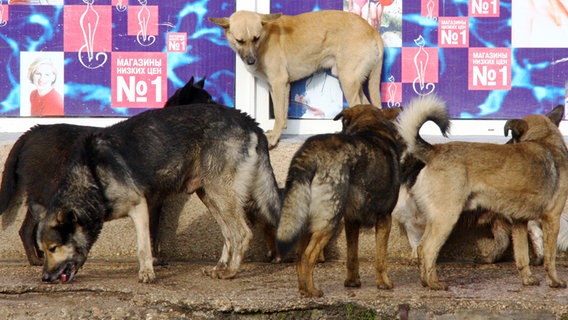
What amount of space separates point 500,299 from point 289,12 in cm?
410

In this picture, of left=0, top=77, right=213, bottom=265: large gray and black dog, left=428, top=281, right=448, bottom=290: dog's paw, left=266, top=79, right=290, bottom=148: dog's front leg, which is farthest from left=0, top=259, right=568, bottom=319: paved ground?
left=266, top=79, right=290, bottom=148: dog's front leg

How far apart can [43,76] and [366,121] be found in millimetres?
3954

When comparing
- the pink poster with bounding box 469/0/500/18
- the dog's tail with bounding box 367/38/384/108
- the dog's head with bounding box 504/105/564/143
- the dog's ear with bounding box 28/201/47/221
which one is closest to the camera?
the dog's head with bounding box 504/105/564/143

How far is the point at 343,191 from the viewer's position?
6.63 meters

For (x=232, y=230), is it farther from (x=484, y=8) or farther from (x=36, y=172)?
(x=484, y=8)

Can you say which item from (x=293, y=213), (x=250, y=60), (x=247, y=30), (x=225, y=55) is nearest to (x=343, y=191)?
(x=293, y=213)

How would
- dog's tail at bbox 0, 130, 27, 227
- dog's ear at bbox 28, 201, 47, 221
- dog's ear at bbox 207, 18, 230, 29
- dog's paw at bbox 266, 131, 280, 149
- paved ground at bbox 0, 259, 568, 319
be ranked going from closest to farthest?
1. paved ground at bbox 0, 259, 568, 319
2. dog's ear at bbox 28, 201, 47, 221
3. dog's tail at bbox 0, 130, 27, 227
4. dog's paw at bbox 266, 131, 280, 149
5. dog's ear at bbox 207, 18, 230, 29

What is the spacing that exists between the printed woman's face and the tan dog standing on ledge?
1.82 meters

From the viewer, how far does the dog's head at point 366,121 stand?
7204 millimetres

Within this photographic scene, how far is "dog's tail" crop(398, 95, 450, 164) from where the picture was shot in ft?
23.3

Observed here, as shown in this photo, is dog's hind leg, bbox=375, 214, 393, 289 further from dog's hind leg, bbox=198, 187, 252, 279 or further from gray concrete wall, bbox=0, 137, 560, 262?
gray concrete wall, bbox=0, 137, 560, 262

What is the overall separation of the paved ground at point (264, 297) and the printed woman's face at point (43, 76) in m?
2.32

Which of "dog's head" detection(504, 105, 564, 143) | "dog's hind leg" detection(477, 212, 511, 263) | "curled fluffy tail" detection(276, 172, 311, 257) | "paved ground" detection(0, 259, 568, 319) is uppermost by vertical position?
"dog's head" detection(504, 105, 564, 143)

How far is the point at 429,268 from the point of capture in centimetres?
721
